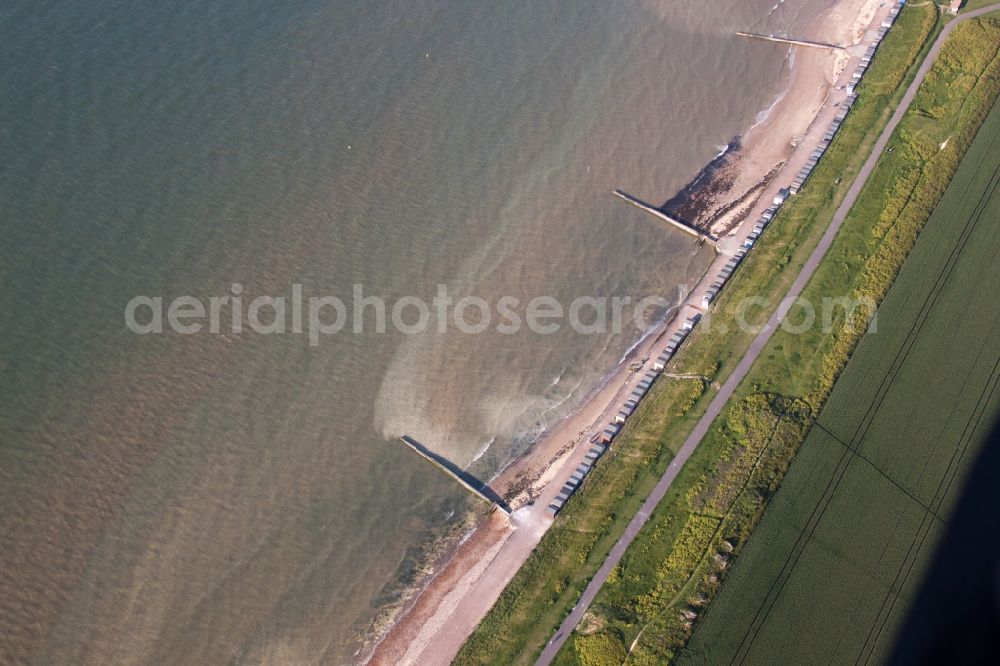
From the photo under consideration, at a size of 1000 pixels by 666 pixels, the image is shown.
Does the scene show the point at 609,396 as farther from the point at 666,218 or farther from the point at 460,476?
the point at 666,218

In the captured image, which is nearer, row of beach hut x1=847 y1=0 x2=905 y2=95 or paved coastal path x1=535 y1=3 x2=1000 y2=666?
paved coastal path x1=535 y1=3 x2=1000 y2=666

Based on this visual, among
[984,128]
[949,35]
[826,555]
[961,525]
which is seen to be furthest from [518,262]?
[949,35]

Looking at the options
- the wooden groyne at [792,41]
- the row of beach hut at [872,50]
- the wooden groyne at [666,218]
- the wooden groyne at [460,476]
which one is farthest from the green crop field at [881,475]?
the wooden groyne at [792,41]

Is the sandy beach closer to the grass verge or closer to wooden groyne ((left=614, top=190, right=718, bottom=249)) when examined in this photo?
wooden groyne ((left=614, top=190, right=718, bottom=249))

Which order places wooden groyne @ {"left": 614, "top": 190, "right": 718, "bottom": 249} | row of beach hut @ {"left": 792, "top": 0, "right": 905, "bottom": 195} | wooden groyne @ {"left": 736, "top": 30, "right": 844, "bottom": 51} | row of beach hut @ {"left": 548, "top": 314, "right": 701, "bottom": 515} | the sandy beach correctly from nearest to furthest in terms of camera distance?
1. the sandy beach
2. row of beach hut @ {"left": 548, "top": 314, "right": 701, "bottom": 515}
3. wooden groyne @ {"left": 614, "top": 190, "right": 718, "bottom": 249}
4. row of beach hut @ {"left": 792, "top": 0, "right": 905, "bottom": 195}
5. wooden groyne @ {"left": 736, "top": 30, "right": 844, "bottom": 51}

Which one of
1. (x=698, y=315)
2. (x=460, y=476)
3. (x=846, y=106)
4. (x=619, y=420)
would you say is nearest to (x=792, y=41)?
(x=846, y=106)

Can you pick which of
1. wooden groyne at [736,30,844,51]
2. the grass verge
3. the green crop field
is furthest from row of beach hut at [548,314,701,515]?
wooden groyne at [736,30,844,51]

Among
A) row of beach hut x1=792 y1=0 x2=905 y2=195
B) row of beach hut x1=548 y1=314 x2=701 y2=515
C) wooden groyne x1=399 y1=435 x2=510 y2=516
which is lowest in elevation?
wooden groyne x1=399 y1=435 x2=510 y2=516

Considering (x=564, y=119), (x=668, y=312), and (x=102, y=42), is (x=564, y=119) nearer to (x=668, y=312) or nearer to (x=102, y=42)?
(x=668, y=312)
